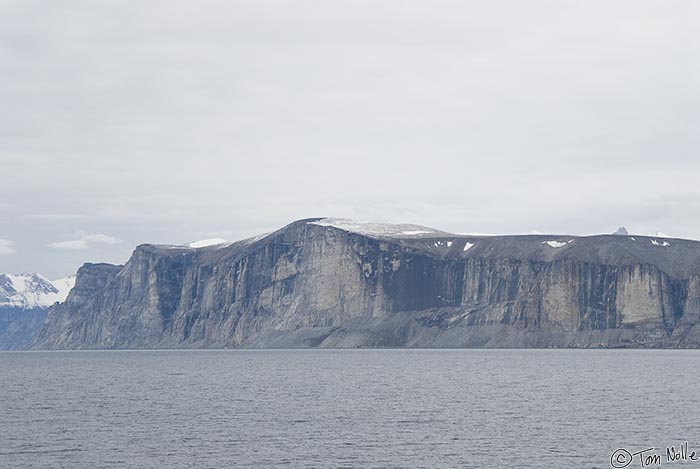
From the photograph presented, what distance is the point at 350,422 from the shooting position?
281ft

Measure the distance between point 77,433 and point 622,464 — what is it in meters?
42.9

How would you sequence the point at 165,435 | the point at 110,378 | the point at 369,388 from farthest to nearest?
1. the point at 110,378
2. the point at 369,388
3. the point at 165,435

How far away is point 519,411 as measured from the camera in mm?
94062

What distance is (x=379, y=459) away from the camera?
66.1 meters

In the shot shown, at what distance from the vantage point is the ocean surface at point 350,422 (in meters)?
66.9

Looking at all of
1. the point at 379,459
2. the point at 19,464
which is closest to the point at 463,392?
the point at 379,459

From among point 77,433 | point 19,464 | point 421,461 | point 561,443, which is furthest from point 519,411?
point 19,464

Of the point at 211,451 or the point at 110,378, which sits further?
the point at 110,378

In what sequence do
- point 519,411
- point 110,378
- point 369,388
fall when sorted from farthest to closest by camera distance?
→ point 110,378, point 369,388, point 519,411

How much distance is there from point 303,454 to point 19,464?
18863 millimetres

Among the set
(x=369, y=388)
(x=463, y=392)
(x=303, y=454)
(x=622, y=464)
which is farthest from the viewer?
(x=369, y=388)

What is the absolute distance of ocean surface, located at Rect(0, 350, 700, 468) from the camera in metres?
66.9

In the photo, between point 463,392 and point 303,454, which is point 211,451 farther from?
point 463,392

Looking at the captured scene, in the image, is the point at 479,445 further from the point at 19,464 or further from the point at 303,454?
the point at 19,464
